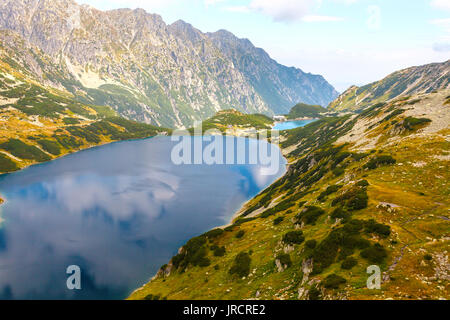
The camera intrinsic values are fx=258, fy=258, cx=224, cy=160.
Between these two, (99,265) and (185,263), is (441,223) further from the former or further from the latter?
(99,265)

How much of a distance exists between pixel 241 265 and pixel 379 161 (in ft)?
137

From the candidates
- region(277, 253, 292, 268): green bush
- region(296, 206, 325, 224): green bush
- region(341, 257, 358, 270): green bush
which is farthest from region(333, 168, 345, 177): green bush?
region(341, 257, 358, 270): green bush

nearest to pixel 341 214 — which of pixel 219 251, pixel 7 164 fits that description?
pixel 219 251

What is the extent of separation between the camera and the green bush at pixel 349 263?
28703 mm

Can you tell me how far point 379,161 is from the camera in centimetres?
6097

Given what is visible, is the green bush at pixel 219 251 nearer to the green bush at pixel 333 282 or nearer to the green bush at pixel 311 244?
the green bush at pixel 311 244

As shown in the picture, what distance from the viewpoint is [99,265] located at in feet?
233

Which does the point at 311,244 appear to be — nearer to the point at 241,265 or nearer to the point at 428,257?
the point at 241,265

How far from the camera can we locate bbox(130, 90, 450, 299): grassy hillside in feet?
85.2

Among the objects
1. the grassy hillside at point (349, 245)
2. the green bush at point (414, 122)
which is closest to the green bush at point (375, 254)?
the grassy hillside at point (349, 245)

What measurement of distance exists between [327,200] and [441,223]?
2181 cm

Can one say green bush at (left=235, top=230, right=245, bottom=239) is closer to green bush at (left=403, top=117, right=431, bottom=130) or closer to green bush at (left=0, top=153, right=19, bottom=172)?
green bush at (left=403, top=117, right=431, bottom=130)

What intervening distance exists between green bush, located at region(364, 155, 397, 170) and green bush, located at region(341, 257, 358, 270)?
3809 cm
